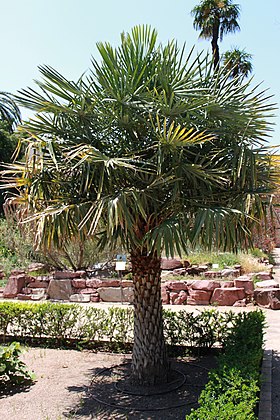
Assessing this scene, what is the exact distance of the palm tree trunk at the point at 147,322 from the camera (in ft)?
16.7

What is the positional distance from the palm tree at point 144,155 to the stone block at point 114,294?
6411mm

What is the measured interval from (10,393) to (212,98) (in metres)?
3.85

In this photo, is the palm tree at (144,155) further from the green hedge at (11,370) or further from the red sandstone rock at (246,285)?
the red sandstone rock at (246,285)

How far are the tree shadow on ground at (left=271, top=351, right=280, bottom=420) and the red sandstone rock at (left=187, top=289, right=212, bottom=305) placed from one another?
4.31 metres

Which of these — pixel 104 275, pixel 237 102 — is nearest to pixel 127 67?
pixel 237 102

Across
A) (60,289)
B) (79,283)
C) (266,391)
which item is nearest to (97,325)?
(266,391)

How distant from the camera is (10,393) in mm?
5051

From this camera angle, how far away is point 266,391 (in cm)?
467

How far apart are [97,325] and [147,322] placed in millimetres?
1935

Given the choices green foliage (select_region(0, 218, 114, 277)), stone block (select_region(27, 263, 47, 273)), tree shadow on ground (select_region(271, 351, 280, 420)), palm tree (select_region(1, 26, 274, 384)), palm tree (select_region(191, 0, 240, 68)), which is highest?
palm tree (select_region(191, 0, 240, 68))

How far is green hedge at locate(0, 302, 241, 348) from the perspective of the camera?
20.9 feet

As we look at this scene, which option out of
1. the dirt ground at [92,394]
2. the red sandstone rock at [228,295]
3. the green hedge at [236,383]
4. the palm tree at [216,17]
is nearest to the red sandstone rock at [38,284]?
the red sandstone rock at [228,295]

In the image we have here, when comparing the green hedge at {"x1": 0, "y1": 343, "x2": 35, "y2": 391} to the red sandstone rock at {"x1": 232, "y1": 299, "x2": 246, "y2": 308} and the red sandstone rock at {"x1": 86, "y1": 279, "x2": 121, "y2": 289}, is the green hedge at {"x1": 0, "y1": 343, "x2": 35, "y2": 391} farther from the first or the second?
the red sandstone rock at {"x1": 86, "y1": 279, "x2": 121, "y2": 289}

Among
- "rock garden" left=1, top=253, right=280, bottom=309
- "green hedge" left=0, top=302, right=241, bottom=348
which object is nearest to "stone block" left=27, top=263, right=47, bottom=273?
"rock garden" left=1, top=253, right=280, bottom=309
